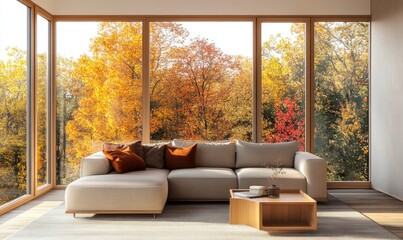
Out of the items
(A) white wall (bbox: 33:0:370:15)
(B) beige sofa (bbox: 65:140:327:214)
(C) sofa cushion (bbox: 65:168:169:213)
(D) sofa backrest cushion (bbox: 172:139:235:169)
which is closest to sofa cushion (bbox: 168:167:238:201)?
(B) beige sofa (bbox: 65:140:327:214)

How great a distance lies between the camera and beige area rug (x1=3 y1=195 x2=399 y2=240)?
5102 millimetres

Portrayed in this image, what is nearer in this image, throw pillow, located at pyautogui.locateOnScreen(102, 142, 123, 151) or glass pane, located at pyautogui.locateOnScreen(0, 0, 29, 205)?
glass pane, located at pyautogui.locateOnScreen(0, 0, 29, 205)

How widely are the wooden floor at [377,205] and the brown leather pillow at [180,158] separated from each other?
2.05m

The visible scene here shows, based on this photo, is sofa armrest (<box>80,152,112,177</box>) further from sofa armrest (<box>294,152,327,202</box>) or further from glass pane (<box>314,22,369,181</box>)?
glass pane (<box>314,22,369,181</box>)

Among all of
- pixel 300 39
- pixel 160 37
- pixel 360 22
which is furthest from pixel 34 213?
pixel 360 22

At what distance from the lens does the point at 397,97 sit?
7.26 meters

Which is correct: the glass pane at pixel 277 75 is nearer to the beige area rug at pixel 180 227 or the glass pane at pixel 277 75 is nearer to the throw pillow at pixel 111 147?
the beige area rug at pixel 180 227

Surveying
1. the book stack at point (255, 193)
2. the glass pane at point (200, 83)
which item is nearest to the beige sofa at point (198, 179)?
the glass pane at point (200, 83)

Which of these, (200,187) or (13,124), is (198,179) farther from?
(13,124)

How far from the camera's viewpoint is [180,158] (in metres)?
7.43

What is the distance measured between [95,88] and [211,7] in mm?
2117

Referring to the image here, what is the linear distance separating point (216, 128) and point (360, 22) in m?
2.73

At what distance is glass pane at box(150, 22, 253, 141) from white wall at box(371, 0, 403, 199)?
187 cm

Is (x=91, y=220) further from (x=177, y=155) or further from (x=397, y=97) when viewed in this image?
(x=397, y=97)
